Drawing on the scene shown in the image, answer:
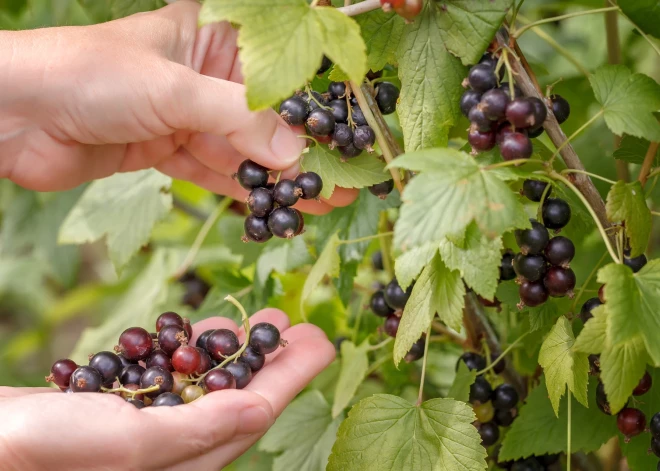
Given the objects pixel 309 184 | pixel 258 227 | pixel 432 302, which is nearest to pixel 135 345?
pixel 258 227

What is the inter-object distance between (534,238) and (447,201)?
0.20m

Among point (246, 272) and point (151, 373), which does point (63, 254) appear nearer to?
point (246, 272)

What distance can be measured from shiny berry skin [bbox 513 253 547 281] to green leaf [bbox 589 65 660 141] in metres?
0.20

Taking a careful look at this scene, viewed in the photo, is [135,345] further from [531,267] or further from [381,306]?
[531,267]

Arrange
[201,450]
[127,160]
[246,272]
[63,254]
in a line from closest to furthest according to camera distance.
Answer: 1. [201,450]
2. [127,160]
3. [246,272]
4. [63,254]

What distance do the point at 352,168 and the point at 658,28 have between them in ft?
1.70

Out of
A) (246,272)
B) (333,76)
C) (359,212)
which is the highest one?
(333,76)

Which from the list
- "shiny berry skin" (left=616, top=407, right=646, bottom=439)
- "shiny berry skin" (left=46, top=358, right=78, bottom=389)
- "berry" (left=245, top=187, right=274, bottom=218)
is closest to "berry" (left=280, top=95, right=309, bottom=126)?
"berry" (left=245, top=187, right=274, bottom=218)

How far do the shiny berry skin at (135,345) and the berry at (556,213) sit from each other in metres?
0.70

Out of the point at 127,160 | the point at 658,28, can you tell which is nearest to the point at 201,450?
Result: the point at 127,160

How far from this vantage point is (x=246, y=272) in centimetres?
194

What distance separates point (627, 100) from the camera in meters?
0.96

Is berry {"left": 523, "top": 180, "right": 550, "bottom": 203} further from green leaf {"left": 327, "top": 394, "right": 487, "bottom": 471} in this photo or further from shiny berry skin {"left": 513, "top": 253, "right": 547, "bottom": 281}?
green leaf {"left": 327, "top": 394, "right": 487, "bottom": 471}

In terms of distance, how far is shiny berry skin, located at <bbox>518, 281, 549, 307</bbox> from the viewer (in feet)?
3.22
